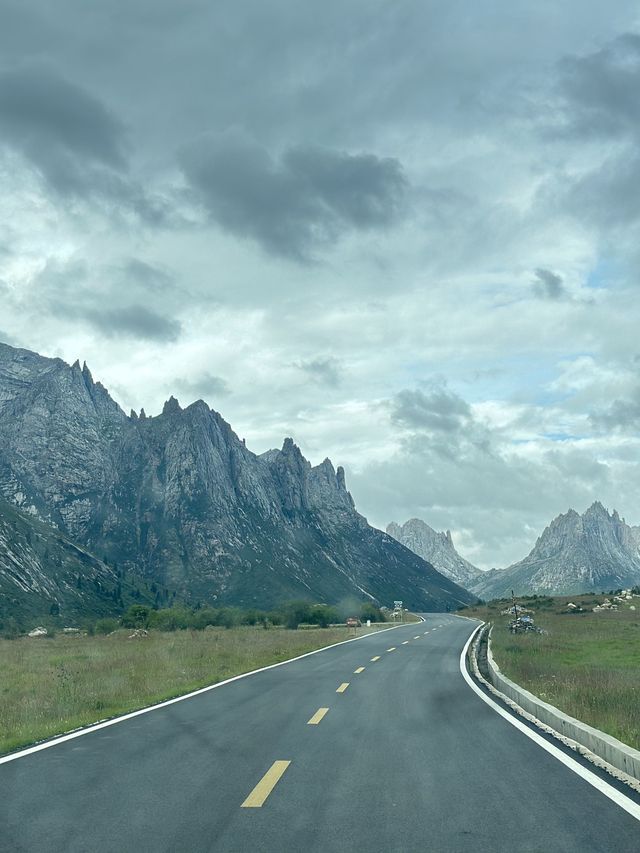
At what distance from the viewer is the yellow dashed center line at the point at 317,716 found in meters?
14.1

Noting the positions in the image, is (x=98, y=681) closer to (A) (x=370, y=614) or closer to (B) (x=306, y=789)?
(B) (x=306, y=789)

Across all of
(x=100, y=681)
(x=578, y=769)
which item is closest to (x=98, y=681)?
(x=100, y=681)

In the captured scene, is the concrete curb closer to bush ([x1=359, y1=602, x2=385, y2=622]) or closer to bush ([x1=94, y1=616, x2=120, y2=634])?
bush ([x1=94, y1=616, x2=120, y2=634])

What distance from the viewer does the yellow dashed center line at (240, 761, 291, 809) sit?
26.5 feet

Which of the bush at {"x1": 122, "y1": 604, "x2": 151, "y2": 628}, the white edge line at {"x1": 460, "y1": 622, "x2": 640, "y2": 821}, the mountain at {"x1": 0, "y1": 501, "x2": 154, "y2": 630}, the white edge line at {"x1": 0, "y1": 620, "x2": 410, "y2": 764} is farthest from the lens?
the mountain at {"x1": 0, "y1": 501, "x2": 154, "y2": 630}

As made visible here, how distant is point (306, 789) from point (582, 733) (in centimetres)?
502

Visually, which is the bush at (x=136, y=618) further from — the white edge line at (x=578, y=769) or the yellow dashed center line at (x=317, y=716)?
the white edge line at (x=578, y=769)

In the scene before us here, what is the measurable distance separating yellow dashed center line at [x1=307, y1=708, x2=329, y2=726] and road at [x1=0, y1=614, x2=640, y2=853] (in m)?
0.05

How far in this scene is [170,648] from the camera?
37000mm

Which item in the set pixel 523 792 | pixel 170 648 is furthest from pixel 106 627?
pixel 523 792

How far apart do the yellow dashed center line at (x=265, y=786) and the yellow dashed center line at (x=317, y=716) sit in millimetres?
3836

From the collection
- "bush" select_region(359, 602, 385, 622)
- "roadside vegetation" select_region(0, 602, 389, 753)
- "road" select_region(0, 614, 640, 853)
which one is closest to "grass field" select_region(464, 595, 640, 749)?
"road" select_region(0, 614, 640, 853)

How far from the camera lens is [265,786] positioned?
29.1 feet

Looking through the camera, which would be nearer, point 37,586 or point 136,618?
point 136,618
